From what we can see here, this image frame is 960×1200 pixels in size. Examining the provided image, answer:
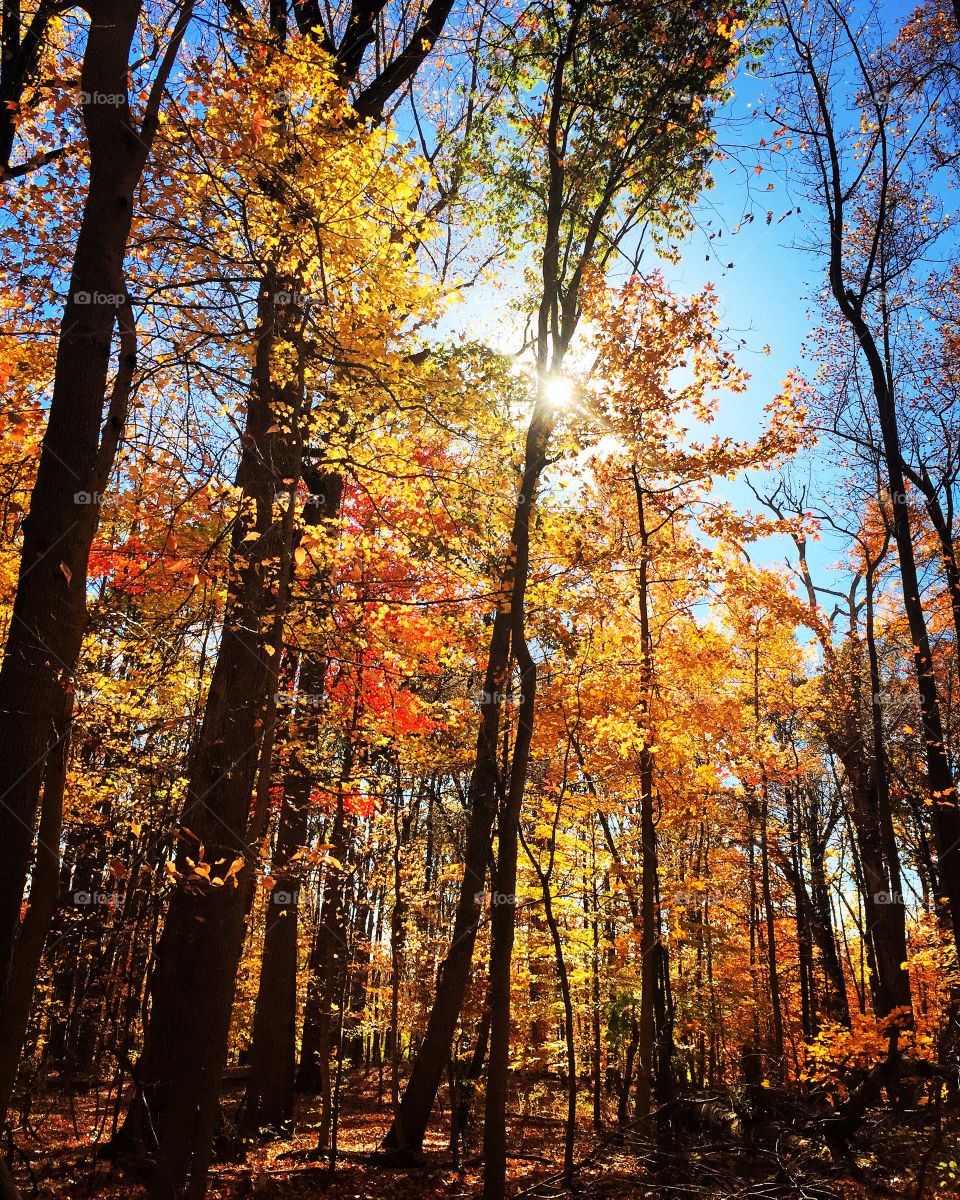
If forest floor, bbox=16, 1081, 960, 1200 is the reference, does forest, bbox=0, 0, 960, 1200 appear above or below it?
above

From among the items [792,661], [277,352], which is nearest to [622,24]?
[277,352]

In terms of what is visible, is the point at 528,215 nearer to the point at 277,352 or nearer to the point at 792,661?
the point at 277,352

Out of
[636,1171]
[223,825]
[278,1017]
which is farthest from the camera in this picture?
[278,1017]

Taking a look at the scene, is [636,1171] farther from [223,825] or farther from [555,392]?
[555,392]

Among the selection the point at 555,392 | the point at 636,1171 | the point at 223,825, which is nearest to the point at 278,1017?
the point at 636,1171

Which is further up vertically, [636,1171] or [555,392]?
[555,392]

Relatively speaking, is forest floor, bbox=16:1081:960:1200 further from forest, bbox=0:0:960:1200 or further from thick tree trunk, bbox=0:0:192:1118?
thick tree trunk, bbox=0:0:192:1118

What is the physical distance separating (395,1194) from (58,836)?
5.41 meters

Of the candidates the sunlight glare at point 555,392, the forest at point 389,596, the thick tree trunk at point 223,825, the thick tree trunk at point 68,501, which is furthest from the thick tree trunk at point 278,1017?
the thick tree trunk at point 68,501

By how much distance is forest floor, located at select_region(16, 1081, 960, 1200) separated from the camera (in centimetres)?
628

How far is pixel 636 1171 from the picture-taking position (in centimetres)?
722

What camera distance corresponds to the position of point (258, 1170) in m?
7.56

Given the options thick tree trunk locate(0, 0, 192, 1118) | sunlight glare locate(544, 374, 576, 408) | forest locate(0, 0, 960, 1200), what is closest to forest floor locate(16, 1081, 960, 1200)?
forest locate(0, 0, 960, 1200)

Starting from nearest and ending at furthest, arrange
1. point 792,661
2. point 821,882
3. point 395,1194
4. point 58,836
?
1. point 58,836
2. point 395,1194
3. point 792,661
4. point 821,882
